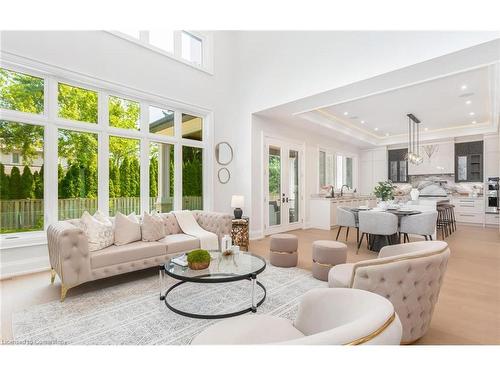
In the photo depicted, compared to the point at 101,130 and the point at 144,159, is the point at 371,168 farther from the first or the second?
the point at 101,130

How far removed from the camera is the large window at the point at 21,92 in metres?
3.43

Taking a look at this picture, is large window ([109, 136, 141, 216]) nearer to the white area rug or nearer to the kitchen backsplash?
the white area rug

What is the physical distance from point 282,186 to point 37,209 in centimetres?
486

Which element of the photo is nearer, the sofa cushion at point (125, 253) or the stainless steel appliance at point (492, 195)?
the sofa cushion at point (125, 253)

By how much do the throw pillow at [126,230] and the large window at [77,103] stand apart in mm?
1806

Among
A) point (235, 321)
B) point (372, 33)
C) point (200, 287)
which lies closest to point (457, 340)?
point (235, 321)

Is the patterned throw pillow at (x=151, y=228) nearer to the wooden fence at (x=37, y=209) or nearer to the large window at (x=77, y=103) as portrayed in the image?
the wooden fence at (x=37, y=209)

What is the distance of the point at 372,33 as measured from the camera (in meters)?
3.80

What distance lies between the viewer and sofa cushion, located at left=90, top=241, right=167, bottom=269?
9.52 feet

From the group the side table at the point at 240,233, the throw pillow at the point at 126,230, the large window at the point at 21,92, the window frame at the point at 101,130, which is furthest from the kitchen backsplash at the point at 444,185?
the large window at the point at 21,92

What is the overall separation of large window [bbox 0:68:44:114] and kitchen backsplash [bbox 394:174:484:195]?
995cm

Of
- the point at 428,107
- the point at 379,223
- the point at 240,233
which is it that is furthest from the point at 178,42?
the point at 428,107

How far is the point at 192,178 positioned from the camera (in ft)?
17.7
